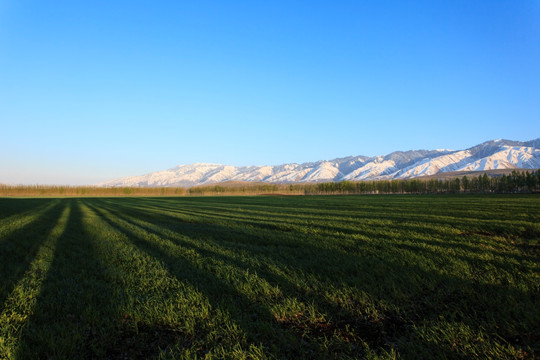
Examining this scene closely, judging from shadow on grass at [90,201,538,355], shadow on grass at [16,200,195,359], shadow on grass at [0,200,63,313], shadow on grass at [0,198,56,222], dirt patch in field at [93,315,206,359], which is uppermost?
shadow on grass at [0,198,56,222]

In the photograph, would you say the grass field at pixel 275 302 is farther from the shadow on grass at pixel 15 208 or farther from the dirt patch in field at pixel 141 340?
the shadow on grass at pixel 15 208

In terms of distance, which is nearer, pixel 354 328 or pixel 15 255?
pixel 354 328

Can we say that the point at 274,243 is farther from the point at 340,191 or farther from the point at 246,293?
the point at 340,191

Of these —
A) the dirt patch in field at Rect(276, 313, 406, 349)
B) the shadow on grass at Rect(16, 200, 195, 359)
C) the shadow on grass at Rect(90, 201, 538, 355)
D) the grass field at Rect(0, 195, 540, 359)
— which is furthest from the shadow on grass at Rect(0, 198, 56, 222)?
the dirt patch in field at Rect(276, 313, 406, 349)

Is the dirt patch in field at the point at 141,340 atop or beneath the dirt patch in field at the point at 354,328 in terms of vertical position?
atop

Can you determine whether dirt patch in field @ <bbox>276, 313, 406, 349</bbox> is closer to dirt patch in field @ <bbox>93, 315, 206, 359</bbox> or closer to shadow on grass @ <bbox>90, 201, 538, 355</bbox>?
shadow on grass @ <bbox>90, 201, 538, 355</bbox>

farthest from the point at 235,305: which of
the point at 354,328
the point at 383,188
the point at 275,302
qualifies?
the point at 383,188

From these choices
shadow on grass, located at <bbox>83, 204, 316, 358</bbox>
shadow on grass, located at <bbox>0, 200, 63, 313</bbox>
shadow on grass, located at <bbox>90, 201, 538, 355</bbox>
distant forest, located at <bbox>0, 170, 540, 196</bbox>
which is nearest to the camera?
shadow on grass, located at <bbox>83, 204, 316, 358</bbox>

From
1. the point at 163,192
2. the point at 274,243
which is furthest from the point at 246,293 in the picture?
the point at 163,192

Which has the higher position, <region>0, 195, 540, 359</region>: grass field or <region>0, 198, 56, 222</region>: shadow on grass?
<region>0, 198, 56, 222</region>: shadow on grass

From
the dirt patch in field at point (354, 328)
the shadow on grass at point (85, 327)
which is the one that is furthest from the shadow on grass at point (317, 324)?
the shadow on grass at point (85, 327)

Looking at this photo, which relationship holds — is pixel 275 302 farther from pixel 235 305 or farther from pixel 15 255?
pixel 15 255

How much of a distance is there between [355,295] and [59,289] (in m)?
5.45

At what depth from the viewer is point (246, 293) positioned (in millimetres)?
4840
